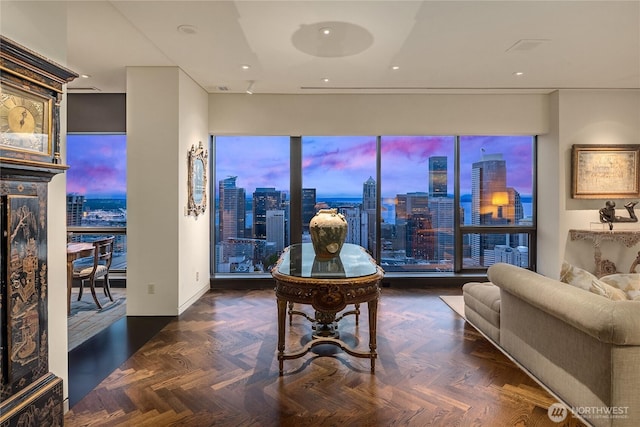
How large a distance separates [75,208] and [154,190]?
2.29 m

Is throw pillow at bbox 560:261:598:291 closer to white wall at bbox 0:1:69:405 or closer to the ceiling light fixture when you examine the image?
white wall at bbox 0:1:69:405

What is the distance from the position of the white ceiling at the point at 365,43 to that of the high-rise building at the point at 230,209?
1.45 m

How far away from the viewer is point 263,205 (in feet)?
18.1

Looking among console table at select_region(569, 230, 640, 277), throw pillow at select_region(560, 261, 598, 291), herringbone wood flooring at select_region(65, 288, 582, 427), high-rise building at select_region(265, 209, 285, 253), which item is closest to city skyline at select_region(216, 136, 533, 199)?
high-rise building at select_region(265, 209, 285, 253)

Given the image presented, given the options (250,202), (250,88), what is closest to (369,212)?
(250,202)

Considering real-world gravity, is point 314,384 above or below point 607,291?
below

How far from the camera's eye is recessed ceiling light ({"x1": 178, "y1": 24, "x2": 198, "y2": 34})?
309 cm

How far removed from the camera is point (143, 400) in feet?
7.58

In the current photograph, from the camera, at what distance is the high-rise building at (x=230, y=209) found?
18.0 ft

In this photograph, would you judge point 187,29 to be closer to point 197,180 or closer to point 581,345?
point 197,180

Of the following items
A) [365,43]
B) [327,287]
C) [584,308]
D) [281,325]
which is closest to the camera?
[584,308]

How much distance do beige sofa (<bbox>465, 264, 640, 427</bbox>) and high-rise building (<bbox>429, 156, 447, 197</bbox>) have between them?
2.93 m

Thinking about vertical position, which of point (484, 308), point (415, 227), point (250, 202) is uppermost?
point (250, 202)

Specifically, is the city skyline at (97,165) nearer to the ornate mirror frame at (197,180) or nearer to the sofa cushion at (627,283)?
the ornate mirror frame at (197,180)
